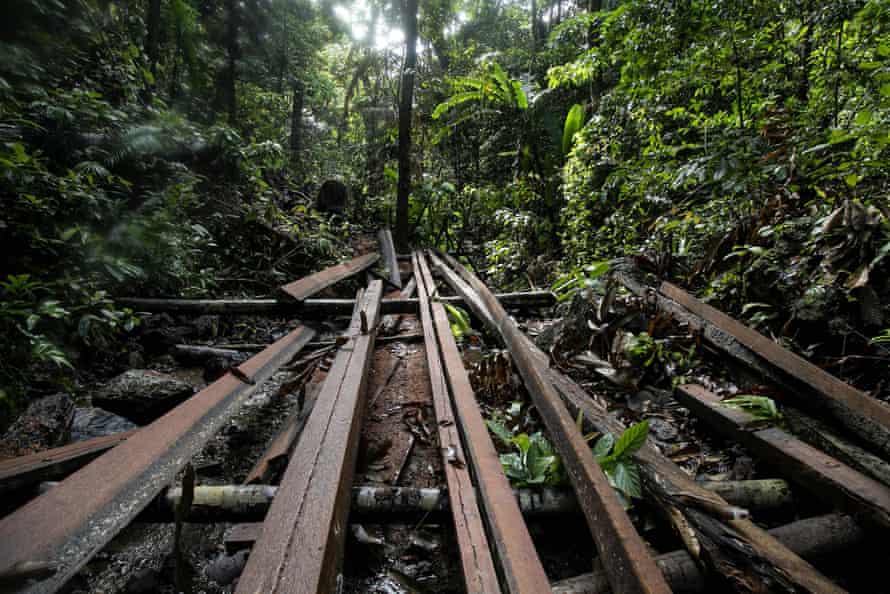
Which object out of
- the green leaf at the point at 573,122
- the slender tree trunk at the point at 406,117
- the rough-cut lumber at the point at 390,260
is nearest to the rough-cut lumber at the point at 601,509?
the rough-cut lumber at the point at 390,260

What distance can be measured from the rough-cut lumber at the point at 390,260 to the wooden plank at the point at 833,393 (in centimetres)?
380

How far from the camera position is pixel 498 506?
1.11 meters

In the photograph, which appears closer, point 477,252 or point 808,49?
point 808,49

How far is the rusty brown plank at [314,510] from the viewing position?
0.86m

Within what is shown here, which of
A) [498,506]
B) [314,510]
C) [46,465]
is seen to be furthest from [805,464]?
[46,465]

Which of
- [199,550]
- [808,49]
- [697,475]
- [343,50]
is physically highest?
[343,50]

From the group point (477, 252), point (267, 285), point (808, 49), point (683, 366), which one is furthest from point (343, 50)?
point (683, 366)

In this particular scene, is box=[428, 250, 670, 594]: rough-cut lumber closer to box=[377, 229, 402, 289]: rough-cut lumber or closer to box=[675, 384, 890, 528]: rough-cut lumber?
box=[675, 384, 890, 528]: rough-cut lumber

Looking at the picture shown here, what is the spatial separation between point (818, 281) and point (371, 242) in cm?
720

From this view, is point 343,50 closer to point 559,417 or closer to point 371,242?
point 371,242

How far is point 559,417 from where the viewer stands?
4.92 feet

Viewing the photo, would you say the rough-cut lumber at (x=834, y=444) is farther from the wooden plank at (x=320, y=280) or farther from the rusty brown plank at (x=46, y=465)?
the wooden plank at (x=320, y=280)

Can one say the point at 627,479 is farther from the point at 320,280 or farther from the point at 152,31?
the point at 152,31

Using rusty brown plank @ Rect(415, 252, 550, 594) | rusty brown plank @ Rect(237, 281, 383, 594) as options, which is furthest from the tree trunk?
rusty brown plank @ Rect(415, 252, 550, 594)
